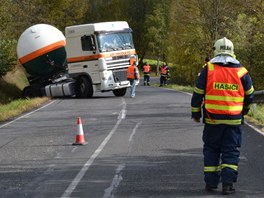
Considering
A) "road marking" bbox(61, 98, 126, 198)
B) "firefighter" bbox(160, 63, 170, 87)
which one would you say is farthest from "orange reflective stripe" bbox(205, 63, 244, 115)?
"firefighter" bbox(160, 63, 170, 87)

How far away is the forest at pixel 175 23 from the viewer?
29125 millimetres

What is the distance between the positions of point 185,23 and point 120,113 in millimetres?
27925

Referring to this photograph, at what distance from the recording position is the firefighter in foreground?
21.8 ft

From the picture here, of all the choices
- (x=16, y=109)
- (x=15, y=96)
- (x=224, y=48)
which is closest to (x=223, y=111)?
(x=224, y=48)

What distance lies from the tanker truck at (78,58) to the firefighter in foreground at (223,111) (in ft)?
57.6

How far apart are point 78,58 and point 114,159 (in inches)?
642

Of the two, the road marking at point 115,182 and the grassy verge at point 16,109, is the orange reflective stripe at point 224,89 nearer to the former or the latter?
the road marking at point 115,182

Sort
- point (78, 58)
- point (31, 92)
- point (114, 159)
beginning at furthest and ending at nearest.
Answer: point (31, 92), point (78, 58), point (114, 159)

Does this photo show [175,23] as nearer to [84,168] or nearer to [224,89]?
[84,168]

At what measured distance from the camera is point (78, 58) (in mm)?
25125

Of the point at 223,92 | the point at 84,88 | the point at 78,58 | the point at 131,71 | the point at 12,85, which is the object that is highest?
the point at 223,92

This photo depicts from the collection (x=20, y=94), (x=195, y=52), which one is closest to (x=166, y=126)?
(x=20, y=94)

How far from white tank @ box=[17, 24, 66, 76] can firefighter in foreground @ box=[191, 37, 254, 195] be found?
20764 millimetres

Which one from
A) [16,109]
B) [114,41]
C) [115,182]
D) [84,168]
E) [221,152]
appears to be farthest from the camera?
[114,41]
